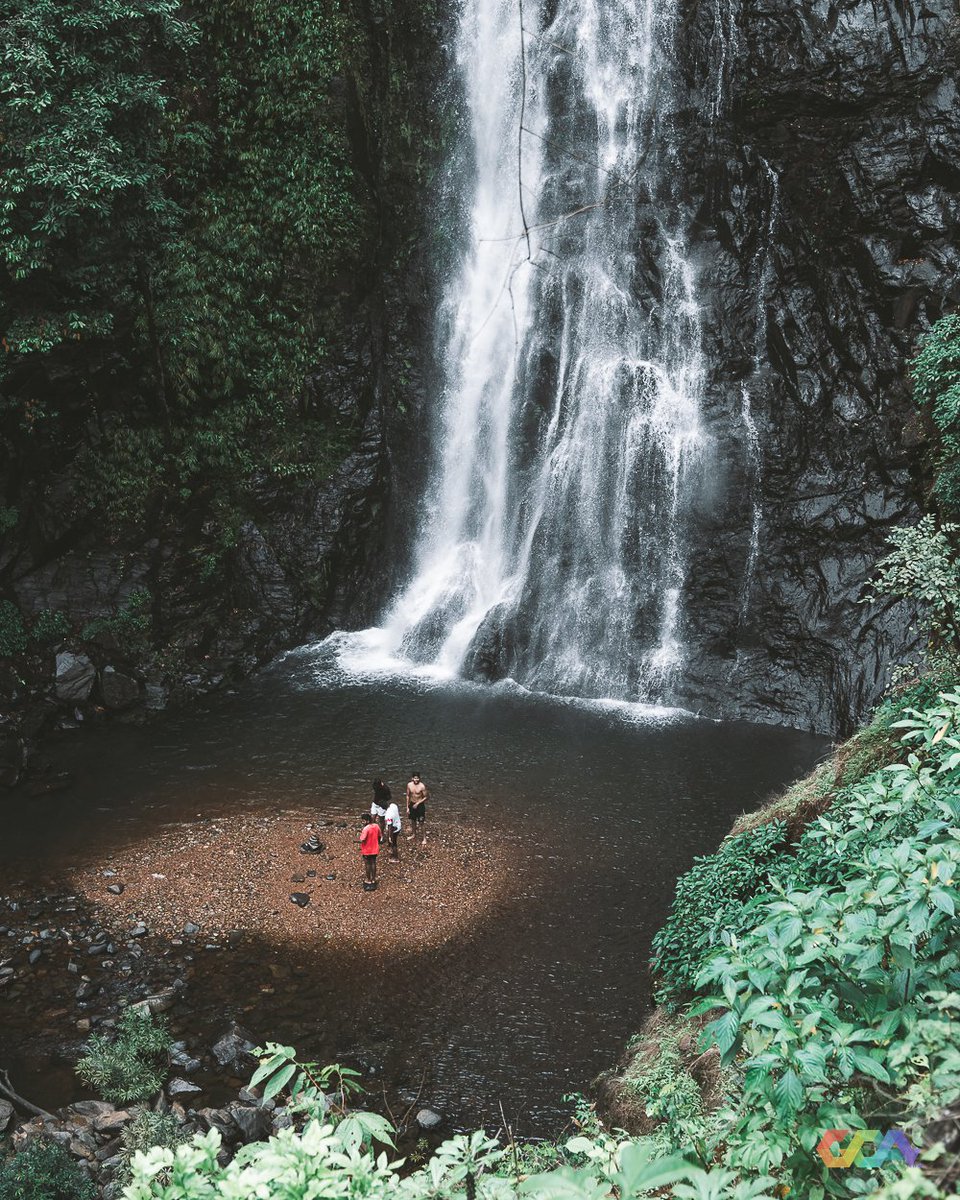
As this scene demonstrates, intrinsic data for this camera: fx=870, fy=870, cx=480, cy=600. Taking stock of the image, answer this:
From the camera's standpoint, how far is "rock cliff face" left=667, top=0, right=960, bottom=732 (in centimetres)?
1745

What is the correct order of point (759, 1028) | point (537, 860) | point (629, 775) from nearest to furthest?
point (759, 1028) → point (537, 860) → point (629, 775)

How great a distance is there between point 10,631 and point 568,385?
13.1 meters

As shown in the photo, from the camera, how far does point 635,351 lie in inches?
787

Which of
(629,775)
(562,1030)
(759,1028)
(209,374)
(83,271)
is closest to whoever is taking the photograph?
(759,1028)

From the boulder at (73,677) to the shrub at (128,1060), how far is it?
30.0 ft

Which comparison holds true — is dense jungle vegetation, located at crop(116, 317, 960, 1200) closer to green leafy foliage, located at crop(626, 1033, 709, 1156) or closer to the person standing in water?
green leafy foliage, located at crop(626, 1033, 709, 1156)

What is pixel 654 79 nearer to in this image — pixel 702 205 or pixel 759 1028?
pixel 702 205

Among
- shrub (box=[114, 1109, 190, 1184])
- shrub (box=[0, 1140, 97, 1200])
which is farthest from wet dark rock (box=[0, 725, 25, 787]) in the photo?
shrub (box=[0, 1140, 97, 1200])

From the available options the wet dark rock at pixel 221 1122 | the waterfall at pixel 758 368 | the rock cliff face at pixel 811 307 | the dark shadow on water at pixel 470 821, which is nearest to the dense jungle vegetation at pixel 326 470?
the wet dark rock at pixel 221 1122

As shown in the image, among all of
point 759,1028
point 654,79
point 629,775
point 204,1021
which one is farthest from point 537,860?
point 654,79

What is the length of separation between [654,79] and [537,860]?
58.3 ft

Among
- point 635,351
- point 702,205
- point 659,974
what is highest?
point 702,205

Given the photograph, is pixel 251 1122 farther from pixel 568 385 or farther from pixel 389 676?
pixel 568 385

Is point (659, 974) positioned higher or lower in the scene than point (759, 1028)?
lower
